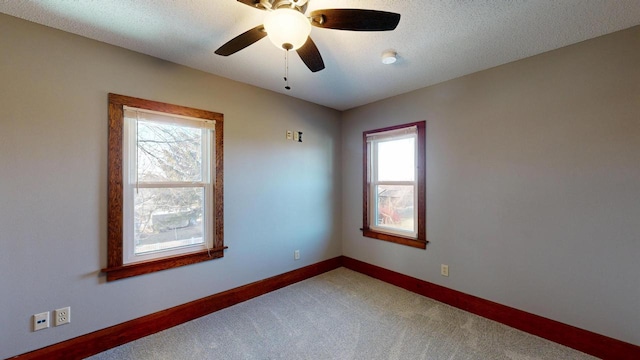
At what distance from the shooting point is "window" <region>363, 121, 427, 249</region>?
309 cm

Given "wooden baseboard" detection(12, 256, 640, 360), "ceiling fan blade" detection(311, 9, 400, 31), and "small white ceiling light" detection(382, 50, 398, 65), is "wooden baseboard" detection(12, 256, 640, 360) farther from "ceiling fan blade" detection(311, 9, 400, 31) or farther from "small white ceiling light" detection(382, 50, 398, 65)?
"ceiling fan blade" detection(311, 9, 400, 31)

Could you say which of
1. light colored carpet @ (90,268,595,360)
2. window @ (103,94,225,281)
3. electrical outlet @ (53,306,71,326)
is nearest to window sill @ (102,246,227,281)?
window @ (103,94,225,281)

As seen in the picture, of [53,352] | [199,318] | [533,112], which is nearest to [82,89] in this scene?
[53,352]

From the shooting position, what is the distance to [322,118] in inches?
150

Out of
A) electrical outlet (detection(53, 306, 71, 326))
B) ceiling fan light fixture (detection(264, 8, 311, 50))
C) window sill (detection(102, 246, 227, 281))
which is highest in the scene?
ceiling fan light fixture (detection(264, 8, 311, 50))

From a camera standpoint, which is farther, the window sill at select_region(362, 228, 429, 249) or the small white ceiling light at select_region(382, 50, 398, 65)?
the window sill at select_region(362, 228, 429, 249)

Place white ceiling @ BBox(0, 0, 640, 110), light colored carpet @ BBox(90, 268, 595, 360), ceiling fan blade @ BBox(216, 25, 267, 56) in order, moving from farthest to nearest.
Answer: light colored carpet @ BBox(90, 268, 595, 360) → white ceiling @ BBox(0, 0, 640, 110) → ceiling fan blade @ BBox(216, 25, 267, 56)

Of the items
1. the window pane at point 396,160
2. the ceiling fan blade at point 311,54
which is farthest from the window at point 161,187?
the window pane at point 396,160

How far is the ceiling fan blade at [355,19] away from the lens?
133 cm

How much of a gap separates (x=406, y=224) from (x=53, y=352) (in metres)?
3.44

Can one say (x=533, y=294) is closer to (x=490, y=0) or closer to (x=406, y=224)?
(x=406, y=224)

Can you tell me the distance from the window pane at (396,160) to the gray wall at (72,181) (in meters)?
1.87

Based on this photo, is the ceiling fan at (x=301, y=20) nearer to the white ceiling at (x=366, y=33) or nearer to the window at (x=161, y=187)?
the white ceiling at (x=366, y=33)

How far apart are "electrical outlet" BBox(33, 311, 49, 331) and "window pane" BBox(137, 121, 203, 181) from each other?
115cm
